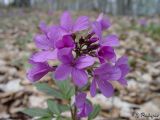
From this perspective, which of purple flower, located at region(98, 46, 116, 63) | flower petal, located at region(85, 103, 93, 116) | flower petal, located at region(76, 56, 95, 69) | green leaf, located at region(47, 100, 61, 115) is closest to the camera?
flower petal, located at region(76, 56, 95, 69)

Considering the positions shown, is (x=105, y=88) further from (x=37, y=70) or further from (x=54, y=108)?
(x=54, y=108)

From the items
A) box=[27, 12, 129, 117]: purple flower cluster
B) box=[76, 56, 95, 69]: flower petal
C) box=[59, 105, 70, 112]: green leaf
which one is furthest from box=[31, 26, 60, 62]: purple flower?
box=[59, 105, 70, 112]: green leaf

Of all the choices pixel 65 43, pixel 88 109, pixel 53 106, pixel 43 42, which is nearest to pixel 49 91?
pixel 53 106

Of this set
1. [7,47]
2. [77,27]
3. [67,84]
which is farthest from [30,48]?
[77,27]

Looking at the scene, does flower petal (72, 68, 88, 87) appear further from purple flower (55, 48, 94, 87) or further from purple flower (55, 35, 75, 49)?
purple flower (55, 35, 75, 49)

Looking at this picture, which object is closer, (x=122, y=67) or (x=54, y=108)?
(x=122, y=67)

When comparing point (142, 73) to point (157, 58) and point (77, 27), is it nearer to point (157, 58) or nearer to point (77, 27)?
point (157, 58)

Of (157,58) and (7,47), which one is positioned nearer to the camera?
(157,58)
